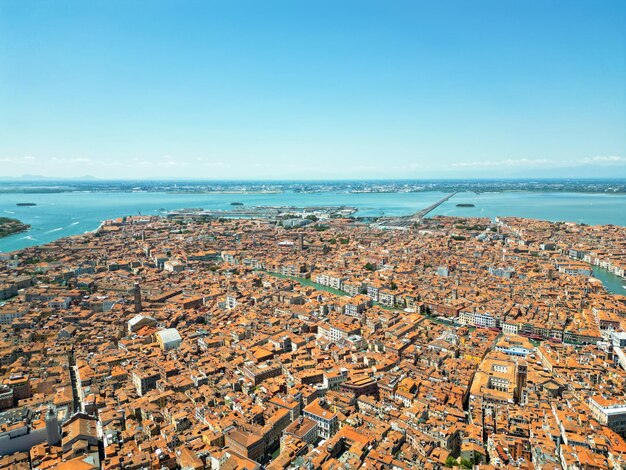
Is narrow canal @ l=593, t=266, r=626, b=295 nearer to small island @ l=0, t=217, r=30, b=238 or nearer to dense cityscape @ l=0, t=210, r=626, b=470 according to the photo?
dense cityscape @ l=0, t=210, r=626, b=470

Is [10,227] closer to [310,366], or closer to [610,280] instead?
[310,366]

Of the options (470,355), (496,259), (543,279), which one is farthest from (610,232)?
(470,355)

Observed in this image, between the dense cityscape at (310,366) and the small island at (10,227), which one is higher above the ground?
the small island at (10,227)

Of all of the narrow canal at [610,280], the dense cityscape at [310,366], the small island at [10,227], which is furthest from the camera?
the small island at [10,227]

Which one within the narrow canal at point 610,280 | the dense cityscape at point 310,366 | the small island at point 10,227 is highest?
the small island at point 10,227

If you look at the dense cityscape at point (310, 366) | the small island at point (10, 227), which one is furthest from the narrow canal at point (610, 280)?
the small island at point (10, 227)

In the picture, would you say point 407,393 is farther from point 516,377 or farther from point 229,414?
point 229,414

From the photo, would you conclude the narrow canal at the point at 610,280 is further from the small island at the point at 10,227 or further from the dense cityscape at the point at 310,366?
the small island at the point at 10,227

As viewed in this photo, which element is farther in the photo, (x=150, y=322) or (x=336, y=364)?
(x=150, y=322)
